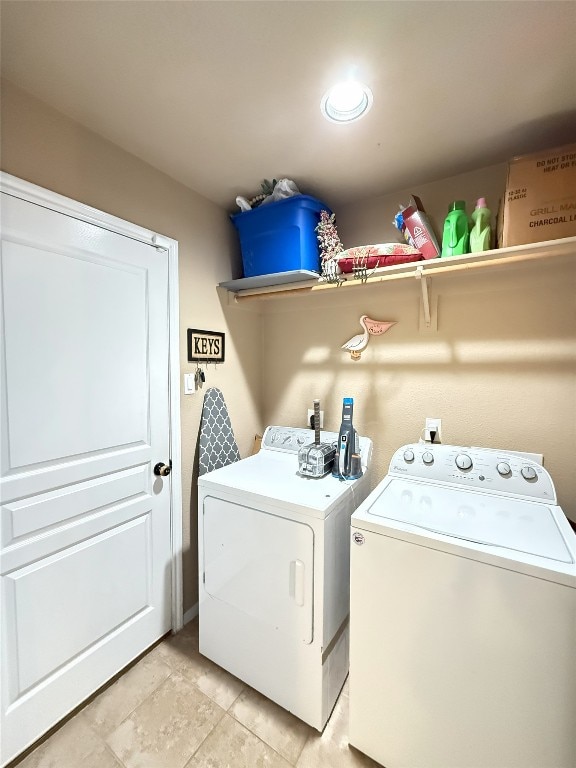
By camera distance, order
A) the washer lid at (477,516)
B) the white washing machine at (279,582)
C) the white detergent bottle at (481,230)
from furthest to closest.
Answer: the white detergent bottle at (481,230) → the white washing machine at (279,582) → the washer lid at (477,516)

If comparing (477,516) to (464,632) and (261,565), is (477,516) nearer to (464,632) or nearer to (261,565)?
(464,632)

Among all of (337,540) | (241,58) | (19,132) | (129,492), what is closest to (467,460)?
(337,540)

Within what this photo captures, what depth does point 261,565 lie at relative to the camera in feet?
4.51

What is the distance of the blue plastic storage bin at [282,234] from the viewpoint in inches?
65.8

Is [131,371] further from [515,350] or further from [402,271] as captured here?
[515,350]

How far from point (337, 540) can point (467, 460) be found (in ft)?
2.23

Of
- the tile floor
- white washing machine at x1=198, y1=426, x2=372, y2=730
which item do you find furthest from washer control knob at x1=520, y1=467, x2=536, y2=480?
the tile floor

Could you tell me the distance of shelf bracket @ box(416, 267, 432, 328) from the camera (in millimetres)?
1467

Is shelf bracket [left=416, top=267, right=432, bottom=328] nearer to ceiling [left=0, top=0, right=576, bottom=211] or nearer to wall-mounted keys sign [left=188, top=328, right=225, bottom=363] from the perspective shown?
ceiling [left=0, top=0, right=576, bottom=211]

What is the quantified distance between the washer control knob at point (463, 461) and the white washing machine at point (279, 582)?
1.44 feet

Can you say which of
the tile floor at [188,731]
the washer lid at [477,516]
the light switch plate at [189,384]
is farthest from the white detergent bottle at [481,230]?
the tile floor at [188,731]

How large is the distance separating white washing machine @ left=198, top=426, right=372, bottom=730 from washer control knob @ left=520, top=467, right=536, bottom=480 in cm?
67

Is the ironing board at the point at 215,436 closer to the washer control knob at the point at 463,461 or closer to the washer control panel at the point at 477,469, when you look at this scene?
the washer control panel at the point at 477,469

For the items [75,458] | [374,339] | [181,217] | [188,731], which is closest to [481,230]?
→ [374,339]
